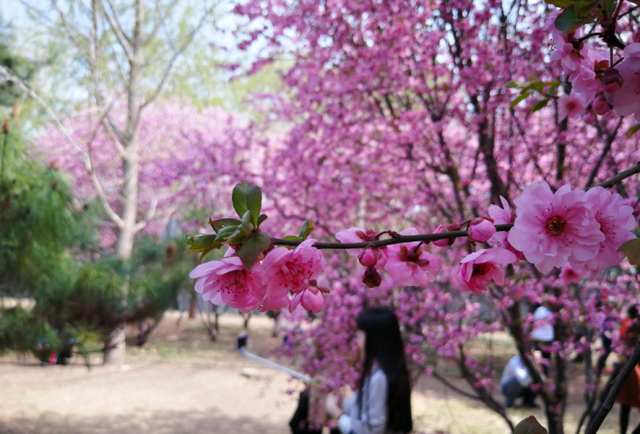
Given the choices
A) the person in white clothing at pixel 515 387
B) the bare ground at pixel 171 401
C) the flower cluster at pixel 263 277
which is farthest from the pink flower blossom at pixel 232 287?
the person in white clothing at pixel 515 387

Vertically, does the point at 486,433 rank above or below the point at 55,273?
below

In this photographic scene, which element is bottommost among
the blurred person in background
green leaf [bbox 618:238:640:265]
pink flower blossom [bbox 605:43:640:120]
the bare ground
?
the bare ground

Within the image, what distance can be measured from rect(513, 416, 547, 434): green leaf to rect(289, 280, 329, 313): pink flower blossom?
223 mm

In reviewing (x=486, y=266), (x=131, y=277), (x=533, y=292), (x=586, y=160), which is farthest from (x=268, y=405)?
(x=486, y=266)

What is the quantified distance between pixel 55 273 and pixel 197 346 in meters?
6.53

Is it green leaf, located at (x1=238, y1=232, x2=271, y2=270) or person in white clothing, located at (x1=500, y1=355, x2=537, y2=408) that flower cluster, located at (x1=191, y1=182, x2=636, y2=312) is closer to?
green leaf, located at (x1=238, y1=232, x2=271, y2=270)

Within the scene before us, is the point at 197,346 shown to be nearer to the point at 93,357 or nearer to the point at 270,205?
the point at 93,357

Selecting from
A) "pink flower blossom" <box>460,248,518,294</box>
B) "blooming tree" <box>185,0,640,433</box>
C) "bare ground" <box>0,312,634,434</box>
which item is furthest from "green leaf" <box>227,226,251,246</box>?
"bare ground" <box>0,312,634,434</box>

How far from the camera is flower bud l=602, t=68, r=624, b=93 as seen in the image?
54 centimetres

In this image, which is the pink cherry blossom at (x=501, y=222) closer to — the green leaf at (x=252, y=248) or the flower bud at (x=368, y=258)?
the flower bud at (x=368, y=258)

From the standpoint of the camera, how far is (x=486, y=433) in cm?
528

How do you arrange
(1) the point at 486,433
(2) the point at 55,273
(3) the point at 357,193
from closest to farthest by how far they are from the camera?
(2) the point at 55,273 < (3) the point at 357,193 < (1) the point at 486,433

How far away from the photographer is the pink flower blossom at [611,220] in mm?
545

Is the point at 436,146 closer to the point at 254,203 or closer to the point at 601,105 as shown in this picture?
the point at 601,105
